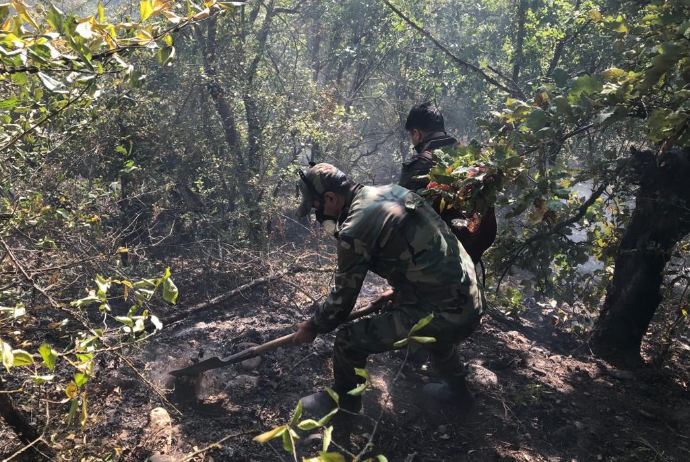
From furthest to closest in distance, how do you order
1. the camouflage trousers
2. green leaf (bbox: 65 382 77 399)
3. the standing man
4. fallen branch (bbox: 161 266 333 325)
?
fallen branch (bbox: 161 266 333 325), the standing man, the camouflage trousers, green leaf (bbox: 65 382 77 399)

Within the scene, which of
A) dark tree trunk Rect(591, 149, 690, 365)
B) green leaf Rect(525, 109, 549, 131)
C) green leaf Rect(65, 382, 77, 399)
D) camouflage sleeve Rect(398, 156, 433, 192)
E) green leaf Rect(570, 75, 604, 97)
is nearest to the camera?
green leaf Rect(65, 382, 77, 399)

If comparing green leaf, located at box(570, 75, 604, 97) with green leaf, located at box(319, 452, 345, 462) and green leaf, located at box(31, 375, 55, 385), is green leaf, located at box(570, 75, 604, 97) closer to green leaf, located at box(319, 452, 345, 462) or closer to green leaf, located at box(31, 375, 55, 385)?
green leaf, located at box(319, 452, 345, 462)

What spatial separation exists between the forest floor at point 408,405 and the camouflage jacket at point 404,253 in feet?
2.95

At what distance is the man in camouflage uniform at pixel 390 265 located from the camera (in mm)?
2832

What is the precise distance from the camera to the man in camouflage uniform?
283 cm

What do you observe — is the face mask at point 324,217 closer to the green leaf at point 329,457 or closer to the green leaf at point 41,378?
the green leaf at point 41,378

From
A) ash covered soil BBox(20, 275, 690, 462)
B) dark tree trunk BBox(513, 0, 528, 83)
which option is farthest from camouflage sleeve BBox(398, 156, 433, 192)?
dark tree trunk BBox(513, 0, 528, 83)

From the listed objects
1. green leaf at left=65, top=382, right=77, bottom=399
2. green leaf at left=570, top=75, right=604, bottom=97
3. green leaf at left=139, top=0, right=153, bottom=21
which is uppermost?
green leaf at left=570, top=75, right=604, bottom=97

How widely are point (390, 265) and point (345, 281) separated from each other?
31 centimetres

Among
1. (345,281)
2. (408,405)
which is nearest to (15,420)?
(345,281)

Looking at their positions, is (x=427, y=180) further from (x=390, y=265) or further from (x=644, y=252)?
(x=644, y=252)

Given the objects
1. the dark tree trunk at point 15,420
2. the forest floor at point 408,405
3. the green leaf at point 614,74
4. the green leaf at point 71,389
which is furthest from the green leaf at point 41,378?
the green leaf at point 614,74

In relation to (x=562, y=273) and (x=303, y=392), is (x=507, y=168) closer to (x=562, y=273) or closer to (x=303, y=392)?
(x=303, y=392)

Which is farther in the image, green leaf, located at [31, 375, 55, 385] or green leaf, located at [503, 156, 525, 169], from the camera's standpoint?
green leaf, located at [503, 156, 525, 169]
